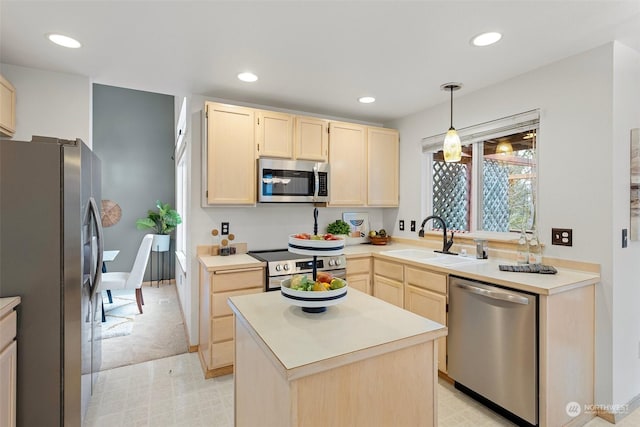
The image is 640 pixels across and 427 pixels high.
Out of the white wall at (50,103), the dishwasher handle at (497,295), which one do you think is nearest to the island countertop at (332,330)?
the dishwasher handle at (497,295)

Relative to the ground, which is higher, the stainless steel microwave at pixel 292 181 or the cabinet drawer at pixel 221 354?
the stainless steel microwave at pixel 292 181

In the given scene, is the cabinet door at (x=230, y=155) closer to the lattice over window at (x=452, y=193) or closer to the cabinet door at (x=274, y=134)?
the cabinet door at (x=274, y=134)

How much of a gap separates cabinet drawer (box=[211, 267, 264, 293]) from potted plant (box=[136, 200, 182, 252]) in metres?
3.22

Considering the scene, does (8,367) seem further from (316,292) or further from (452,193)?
(452,193)

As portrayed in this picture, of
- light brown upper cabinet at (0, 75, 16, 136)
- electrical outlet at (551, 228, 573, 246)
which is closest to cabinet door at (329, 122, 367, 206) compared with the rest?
electrical outlet at (551, 228, 573, 246)

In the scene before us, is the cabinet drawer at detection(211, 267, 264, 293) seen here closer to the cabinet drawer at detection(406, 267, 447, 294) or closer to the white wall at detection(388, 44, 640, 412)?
the cabinet drawer at detection(406, 267, 447, 294)

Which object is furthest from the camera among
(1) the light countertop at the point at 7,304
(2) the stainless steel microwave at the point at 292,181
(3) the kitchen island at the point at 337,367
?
(2) the stainless steel microwave at the point at 292,181

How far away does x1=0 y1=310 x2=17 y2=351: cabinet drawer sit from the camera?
1.45 m

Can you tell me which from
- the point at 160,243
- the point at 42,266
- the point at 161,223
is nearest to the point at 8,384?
the point at 42,266

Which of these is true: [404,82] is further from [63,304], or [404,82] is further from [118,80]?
[63,304]

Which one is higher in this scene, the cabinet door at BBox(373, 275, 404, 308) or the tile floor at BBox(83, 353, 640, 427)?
the cabinet door at BBox(373, 275, 404, 308)

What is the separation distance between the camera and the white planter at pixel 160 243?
5520mm

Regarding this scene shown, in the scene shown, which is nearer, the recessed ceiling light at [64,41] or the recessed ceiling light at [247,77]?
the recessed ceiling light at [64,41]

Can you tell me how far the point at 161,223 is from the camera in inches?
223
